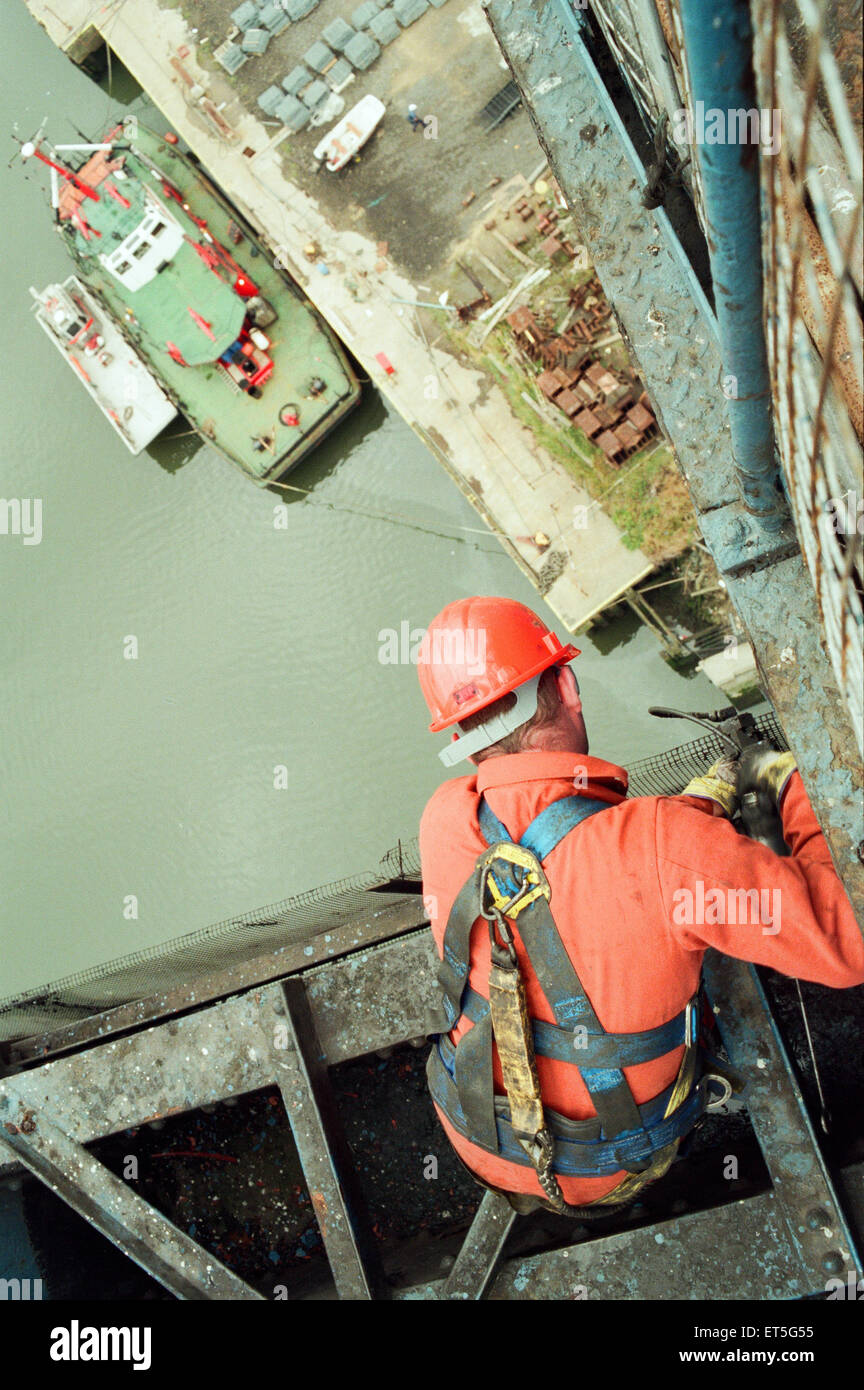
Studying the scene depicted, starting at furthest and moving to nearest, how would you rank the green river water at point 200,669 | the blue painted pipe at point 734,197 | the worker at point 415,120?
1. the worker at point 415,120
2. the green river water at point 200,669
3. the blue painted pipe at point 734,197

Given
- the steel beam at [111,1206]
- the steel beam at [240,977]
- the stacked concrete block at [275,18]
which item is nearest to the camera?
the steel beam at [111,1206]

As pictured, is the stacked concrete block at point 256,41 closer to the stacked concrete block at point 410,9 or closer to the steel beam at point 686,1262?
the stacked concrete block at point 410,9

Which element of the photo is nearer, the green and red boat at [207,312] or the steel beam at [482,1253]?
the steel beam at [482,1253]

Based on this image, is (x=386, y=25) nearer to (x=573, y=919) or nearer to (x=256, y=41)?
(x=256, y=41)

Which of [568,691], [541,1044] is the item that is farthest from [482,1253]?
[568,691]

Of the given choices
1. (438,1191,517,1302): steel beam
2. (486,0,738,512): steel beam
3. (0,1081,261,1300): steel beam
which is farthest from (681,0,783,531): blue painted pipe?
(0,1081,261,1300): steel beam

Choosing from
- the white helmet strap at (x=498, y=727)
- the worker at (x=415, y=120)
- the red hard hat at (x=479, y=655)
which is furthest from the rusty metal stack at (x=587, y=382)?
the white helmet strap at (x=498, y=727)

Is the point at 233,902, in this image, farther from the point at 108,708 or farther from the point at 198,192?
the point at 198,192
